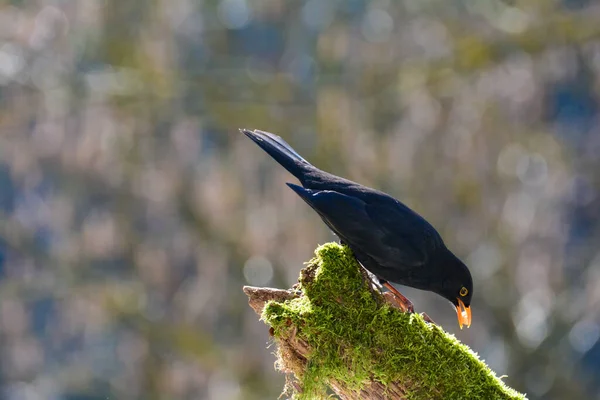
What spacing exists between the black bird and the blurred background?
664 cm

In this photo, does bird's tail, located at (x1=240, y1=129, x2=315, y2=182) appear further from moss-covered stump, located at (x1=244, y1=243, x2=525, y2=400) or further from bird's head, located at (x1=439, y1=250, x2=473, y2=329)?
moss-covered stump, located at (x1=244, y1=243, x2=525, y2=400)

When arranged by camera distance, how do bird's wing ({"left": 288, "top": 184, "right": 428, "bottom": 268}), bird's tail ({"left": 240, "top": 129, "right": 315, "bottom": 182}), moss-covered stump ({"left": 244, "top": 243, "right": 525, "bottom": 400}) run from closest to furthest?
1. moss-covered stump ({"left": 244, "top": 243, "right": 525, "bottom": 400})
2. bird's wing ({"left": 288, "top": 184, "right": 428, "bottom": 268})
3. bird's tail ({"left": 240, "top": 129, "right": 315, "bottom": 182})

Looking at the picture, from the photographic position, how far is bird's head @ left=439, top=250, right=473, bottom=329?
16.1 feet

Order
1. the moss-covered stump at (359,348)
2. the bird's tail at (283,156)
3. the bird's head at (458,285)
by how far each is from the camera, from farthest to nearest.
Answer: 1. the bird's tail at (283,156)
2. the bird's head at (458,285)
3. the moss-covered stump at (359,348)

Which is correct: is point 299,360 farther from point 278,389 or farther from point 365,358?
point 278,389

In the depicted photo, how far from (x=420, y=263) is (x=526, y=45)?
8108 millimetres

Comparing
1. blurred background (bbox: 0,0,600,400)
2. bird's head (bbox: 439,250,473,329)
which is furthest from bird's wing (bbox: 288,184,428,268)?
blurred background (bbox: 0,0,600,400)

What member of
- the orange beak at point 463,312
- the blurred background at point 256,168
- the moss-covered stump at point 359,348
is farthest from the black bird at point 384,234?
the blurred background at point 256,168

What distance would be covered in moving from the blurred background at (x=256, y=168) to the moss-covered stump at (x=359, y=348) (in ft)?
24.7

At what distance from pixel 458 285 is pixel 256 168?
774cm

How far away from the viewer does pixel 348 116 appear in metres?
12.1

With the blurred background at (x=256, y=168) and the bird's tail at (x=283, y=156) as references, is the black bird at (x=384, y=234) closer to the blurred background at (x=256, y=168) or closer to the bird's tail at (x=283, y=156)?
the bird's tail at (x=283, y=156)

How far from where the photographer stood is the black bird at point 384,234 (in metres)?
4.55

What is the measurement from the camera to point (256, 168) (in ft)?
41.2
